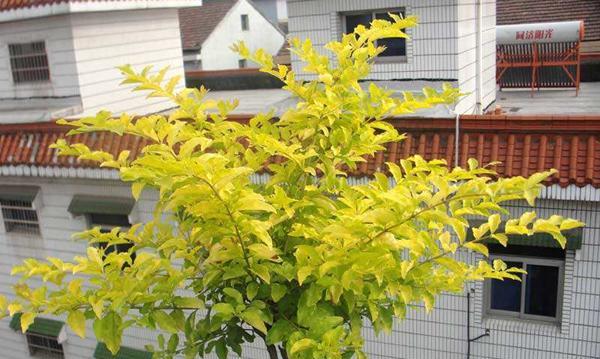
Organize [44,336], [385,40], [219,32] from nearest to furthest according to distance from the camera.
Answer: [385,40]
[44,336]
[219,32]

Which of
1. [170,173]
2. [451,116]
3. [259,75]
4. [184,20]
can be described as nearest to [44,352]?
[259,75]

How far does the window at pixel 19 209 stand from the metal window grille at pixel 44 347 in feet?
6.78

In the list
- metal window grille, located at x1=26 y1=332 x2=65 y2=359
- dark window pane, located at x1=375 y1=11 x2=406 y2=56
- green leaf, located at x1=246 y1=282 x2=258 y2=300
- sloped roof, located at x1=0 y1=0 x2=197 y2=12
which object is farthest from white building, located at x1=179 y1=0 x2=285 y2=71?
green leaf, located at x1=246 y1=282 x2=258 y2=300

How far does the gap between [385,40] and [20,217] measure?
7.15m

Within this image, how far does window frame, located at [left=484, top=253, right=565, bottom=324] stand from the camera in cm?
751

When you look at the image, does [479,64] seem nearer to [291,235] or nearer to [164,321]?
[291,235]

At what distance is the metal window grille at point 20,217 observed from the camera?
427 inches

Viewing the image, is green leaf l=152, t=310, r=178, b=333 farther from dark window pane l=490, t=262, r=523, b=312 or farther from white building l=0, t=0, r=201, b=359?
white building l=0, t=0, r=201, b=359

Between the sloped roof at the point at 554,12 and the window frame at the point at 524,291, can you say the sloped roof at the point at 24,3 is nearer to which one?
the window frame at the point at 524,291

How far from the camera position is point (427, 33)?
889 cm

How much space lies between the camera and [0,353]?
482 inches

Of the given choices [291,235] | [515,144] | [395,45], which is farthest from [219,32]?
[291,235]

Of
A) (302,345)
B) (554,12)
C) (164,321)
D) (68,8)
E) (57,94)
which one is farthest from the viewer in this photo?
(554,12)

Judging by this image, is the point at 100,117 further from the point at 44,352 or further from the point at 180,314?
the point at 44,352
